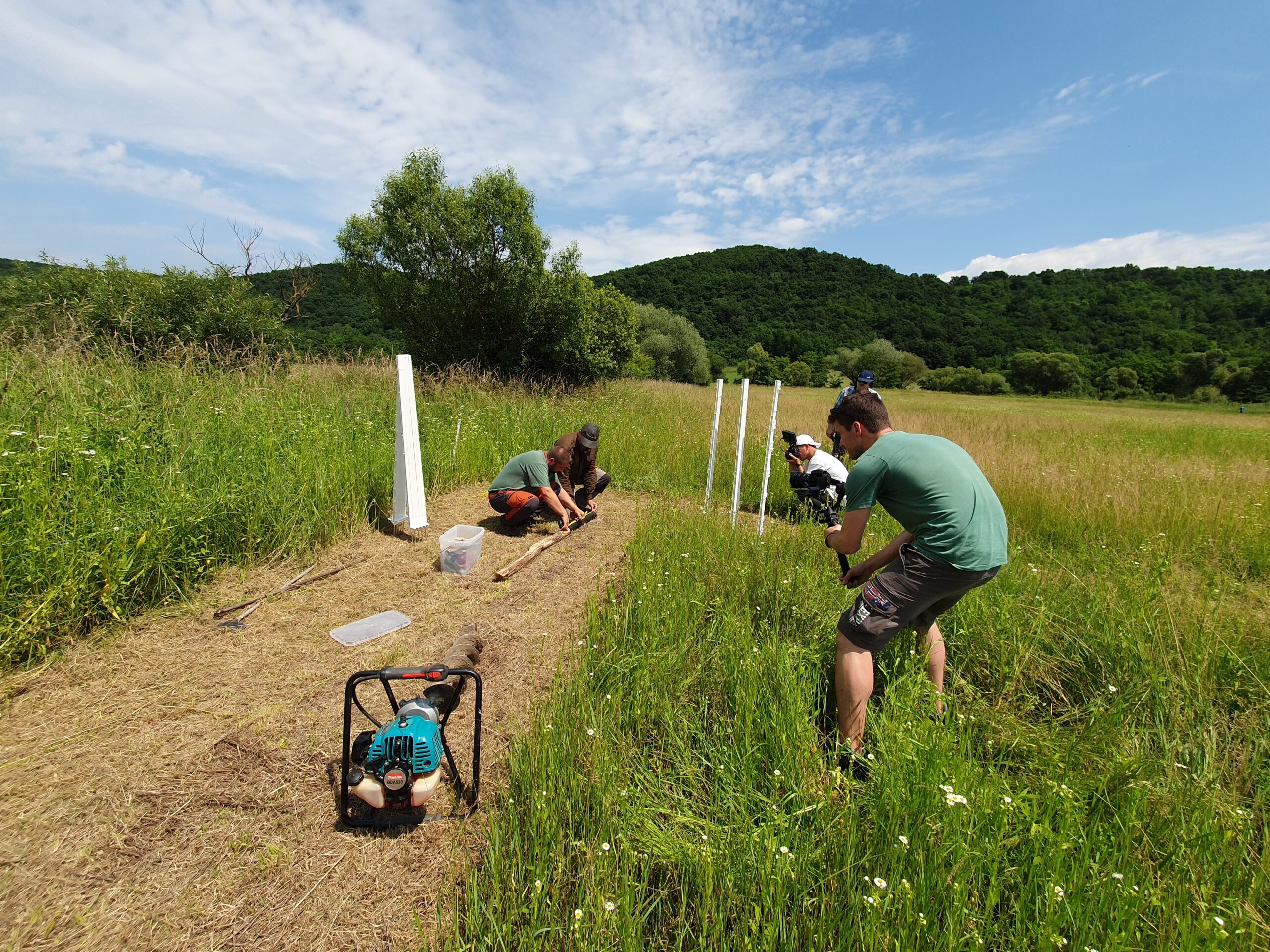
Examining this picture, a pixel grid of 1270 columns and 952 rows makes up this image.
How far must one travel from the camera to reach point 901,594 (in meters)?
2.37

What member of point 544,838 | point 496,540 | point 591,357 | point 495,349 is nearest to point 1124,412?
point 591,357

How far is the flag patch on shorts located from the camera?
2.37 metres

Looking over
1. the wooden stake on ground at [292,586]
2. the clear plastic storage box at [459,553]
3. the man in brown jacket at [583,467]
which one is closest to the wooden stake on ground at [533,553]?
the clear plastic storage box at [459,553]

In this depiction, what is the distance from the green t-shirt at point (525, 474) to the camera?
220 inches

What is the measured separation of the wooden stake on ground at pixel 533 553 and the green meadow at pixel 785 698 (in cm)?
100

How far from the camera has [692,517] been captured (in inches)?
192

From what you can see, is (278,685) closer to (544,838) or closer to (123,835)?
(123,835)

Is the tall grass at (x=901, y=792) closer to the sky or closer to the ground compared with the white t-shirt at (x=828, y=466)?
closer to the ground

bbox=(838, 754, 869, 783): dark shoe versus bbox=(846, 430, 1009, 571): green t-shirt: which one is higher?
bbox=(846, 430, 1009, 571): green t-shirt

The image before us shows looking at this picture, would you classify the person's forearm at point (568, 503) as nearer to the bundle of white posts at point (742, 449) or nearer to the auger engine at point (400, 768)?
the bundle of white posts at point (742, 449)

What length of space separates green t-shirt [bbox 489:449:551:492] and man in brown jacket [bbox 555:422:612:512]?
379 millimetres

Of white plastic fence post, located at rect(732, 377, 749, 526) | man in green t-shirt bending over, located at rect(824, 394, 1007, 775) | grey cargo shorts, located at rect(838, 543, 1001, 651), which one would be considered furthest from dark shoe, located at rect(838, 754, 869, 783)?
white plastic fence post, located at rect(732, 377, 749, 526)

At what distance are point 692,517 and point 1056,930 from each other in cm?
359

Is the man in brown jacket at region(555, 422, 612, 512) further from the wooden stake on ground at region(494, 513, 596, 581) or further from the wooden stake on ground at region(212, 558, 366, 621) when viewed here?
the wooden stake on ground at region(212, 558, 366, 621)
